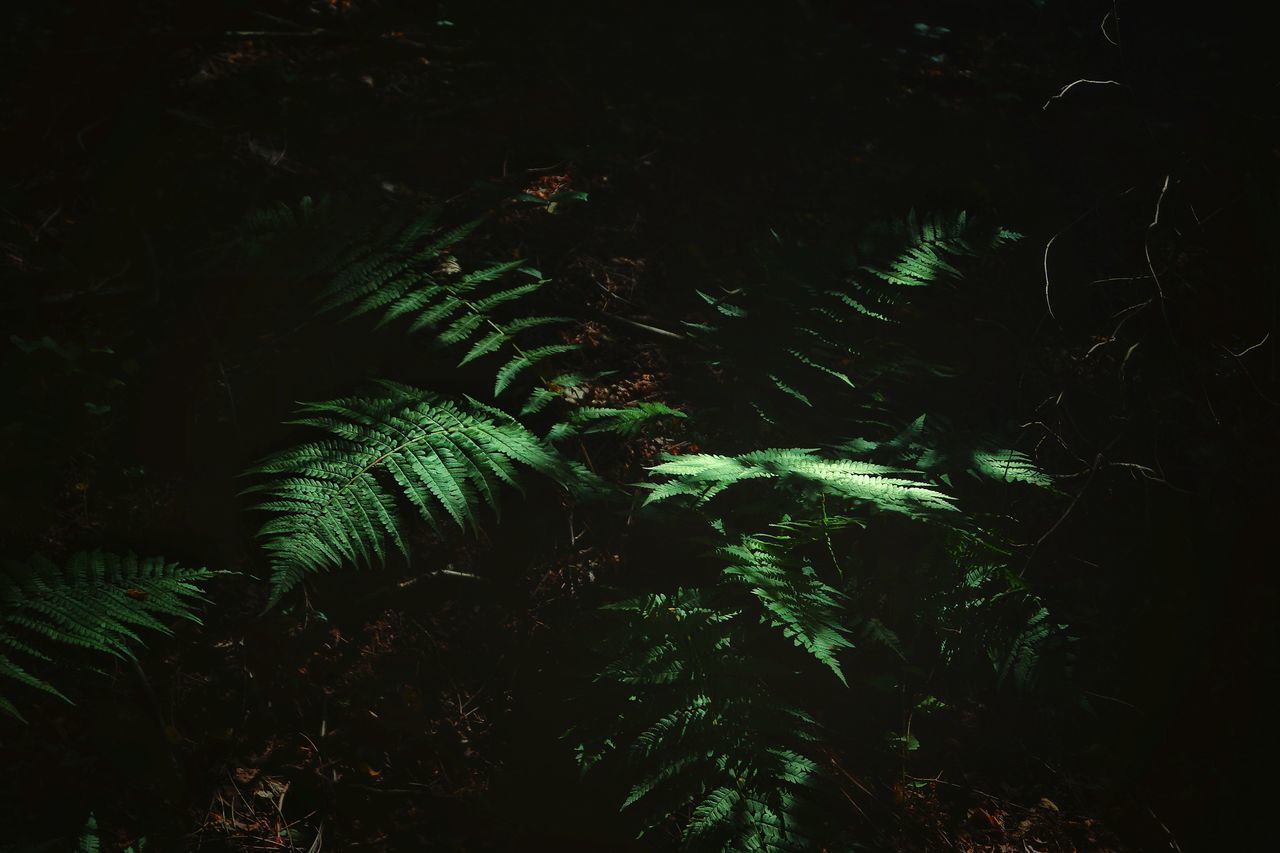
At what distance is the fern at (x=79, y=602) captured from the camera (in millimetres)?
1939

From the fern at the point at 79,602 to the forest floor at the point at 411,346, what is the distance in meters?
0.25

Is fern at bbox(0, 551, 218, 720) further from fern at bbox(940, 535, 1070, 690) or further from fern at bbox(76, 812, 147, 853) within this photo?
fern at bbox(940, 535, 1070, 690)

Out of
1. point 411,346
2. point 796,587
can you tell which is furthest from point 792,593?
point 411,346

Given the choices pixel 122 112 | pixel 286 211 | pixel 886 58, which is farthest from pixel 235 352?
pixel 886 58

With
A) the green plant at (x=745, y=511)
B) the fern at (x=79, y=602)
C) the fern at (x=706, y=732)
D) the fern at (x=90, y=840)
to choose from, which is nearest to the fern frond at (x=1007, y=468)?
the green plant at (x=745, y=511)

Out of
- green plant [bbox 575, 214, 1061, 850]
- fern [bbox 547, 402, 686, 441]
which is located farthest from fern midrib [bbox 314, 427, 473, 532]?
green plant [bbox 575, 214, 1061, 850]

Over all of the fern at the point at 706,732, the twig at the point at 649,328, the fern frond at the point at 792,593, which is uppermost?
the twig at the point at 649,328

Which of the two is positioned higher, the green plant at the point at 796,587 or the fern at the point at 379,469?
the fern at the point at 379,469

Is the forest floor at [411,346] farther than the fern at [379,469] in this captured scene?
Yes

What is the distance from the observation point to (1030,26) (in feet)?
15.2

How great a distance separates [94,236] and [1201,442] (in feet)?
14.7

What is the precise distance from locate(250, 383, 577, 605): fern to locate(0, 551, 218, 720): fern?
31cm

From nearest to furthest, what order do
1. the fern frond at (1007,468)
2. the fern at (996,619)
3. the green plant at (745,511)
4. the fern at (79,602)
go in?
the fern at (79,602), the green plant at (745,511), the fern at (996,619), the fern frond at (1007,468)

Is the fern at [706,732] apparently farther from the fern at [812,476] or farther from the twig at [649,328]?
the twig at [649,328]
